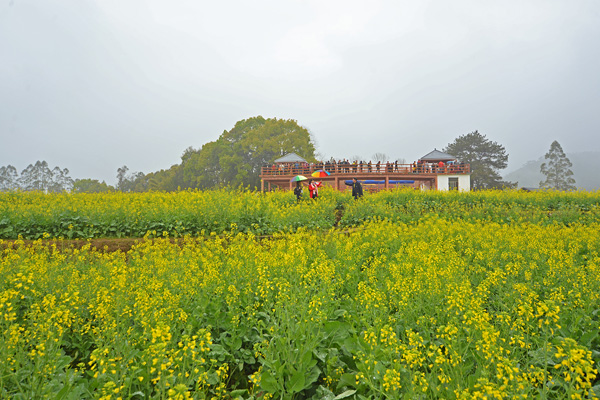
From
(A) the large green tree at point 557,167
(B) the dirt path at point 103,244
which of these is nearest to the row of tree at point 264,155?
(A) the large green tree at point 557,167

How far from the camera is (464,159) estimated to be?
55.5 meters

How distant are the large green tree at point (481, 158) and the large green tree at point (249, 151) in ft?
91.2

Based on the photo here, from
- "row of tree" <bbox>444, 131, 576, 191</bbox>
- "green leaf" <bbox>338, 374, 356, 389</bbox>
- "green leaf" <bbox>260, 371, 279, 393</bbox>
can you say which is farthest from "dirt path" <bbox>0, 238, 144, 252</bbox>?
"row of tree" <bbox>444, 131, 576, 191</bbox>

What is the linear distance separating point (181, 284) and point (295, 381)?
1.73 meters

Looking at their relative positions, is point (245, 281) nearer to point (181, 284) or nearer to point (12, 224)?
point (181, 284)

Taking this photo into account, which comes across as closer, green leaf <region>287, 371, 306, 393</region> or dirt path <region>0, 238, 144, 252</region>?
green leaf <region>287, 371, 306, 393</region>

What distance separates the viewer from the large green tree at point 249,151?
158ft

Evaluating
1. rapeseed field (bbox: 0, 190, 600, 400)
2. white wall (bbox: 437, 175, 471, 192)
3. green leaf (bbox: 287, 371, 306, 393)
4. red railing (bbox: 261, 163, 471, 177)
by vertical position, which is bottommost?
green leaf (bbox: 287, 371, 306, 393)

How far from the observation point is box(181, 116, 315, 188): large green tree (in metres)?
48.1

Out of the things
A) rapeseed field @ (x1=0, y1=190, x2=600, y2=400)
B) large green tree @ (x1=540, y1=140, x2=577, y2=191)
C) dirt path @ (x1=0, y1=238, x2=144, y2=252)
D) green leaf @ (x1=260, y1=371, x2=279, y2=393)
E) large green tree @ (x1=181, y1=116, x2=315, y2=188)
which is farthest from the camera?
large green tree @ (x1=540, y1=140, x2=577, y2=191)

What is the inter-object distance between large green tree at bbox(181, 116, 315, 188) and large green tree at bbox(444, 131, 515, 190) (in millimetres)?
27803

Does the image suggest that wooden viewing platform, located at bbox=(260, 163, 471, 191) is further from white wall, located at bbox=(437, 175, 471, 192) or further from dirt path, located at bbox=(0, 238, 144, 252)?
dirt path, located at bbox=(0, 238, 144, 252)

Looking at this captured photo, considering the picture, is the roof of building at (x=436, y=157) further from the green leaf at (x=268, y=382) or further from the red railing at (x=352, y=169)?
the green leaf at (x=268, y=382)

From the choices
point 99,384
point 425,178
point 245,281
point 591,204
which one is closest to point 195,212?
point 245,281
